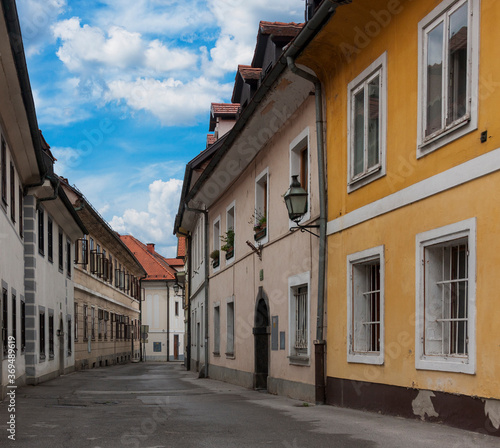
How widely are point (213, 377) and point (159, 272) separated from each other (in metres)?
49.7

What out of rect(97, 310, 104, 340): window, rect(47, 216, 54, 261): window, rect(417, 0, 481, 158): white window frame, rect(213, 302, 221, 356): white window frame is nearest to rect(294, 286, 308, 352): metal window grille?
rect(417, 0, 481, 158): white window frame

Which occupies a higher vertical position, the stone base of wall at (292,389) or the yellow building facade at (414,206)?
the yellow building facade at (414,206)

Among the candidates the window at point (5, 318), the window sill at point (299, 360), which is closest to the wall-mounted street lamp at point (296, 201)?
the window sill at point (299, 360)

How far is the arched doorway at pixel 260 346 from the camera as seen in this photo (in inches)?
711

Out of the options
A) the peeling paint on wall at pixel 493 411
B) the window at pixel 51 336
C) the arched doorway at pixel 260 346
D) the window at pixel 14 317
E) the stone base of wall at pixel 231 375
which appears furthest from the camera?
the window at pixel 51 336

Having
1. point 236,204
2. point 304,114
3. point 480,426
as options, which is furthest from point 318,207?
point 236,204

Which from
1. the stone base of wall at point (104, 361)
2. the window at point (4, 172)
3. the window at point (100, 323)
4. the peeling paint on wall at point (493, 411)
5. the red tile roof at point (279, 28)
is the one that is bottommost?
the stone base of wall at point (104, 361)

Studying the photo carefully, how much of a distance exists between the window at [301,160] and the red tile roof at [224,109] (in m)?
14.0

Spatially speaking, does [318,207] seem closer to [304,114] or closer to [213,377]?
[304,114]

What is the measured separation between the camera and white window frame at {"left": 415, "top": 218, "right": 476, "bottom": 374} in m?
8.16

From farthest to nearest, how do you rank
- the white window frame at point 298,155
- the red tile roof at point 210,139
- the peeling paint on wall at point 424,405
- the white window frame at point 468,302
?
1. the red tile roof at point 210,139
2. the white window frame at point 298,155
3. the peeling paint on wall at point 424,405
4. the white window frame at point 468,302

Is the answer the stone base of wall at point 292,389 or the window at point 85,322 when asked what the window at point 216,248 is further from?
the window at point 85,322

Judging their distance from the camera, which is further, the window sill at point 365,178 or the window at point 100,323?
the window at point 100,323

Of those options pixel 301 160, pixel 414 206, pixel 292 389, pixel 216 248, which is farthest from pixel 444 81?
pixel 216 248
